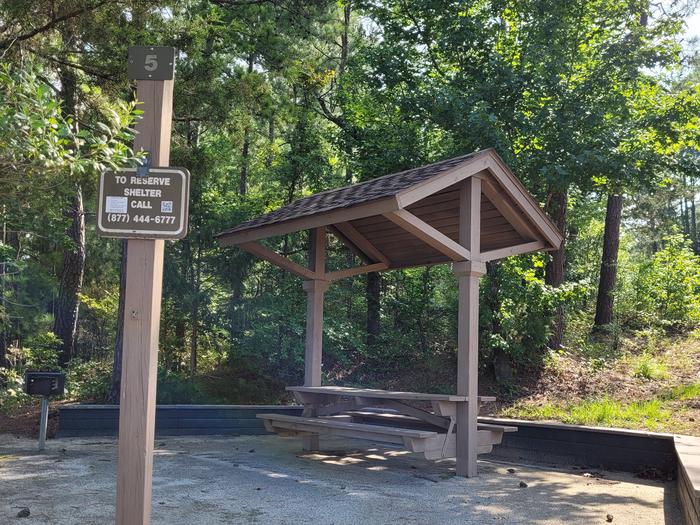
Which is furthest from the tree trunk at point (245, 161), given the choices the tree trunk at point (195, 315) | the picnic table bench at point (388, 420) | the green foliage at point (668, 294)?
the green foliage at point (668, 294)

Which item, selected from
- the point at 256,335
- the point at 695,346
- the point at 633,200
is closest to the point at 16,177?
the point at 256,335

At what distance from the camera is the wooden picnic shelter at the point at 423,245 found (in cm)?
672

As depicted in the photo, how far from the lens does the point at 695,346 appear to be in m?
13.3

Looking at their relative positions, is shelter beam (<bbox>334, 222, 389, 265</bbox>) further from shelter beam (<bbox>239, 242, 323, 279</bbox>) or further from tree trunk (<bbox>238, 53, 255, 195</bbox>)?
tree trunk (<bbox>238, 53, 255, 195</bbox>)

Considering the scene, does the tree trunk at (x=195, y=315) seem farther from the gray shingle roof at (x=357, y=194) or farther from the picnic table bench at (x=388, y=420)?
the picnic table bench at (x=388, y=420)

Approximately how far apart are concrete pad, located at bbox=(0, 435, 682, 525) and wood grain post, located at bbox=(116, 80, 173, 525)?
1.56 metres

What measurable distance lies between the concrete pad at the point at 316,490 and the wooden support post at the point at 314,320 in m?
0.92

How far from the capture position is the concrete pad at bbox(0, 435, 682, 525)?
5.12m

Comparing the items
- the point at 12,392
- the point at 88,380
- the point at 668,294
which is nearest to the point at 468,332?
the point at 12,392

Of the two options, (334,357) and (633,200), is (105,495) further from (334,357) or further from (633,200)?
(633,200)

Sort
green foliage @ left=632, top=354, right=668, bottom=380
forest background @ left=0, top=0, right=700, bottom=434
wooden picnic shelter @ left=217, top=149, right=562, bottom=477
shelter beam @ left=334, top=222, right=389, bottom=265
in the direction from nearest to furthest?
wooden picnic shelter @ left=217, top=149, right=562, bottom=477 → shelter beam @ left=334, top=222, right=389, bottom=265 → forest background @ left=0, top=0, right=700, bottom=434 → green foliage @ left=632, top=354, right=668, bottom=380

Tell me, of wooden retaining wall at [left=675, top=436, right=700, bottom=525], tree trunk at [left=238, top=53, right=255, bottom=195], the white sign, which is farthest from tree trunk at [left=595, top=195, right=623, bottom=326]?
the white sign

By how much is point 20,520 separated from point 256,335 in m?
7.60

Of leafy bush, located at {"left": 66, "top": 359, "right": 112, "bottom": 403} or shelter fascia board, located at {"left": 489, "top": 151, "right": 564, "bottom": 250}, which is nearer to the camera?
shelter fascia board, located at {"left": 489, "top": 151, "right": 564, "bottom": 250}
